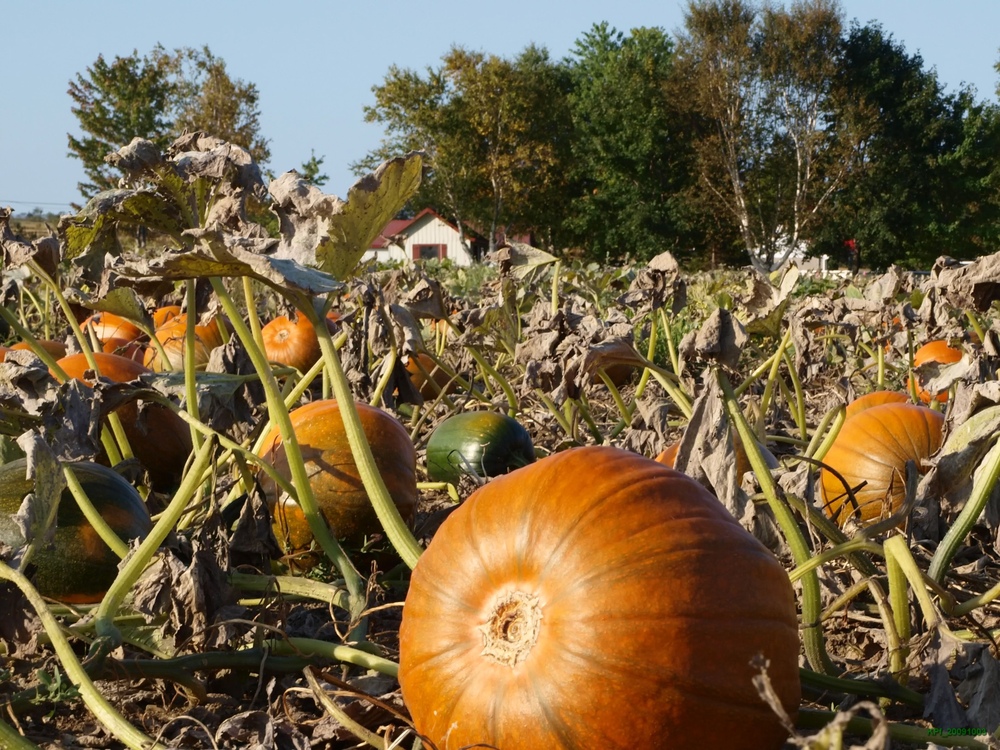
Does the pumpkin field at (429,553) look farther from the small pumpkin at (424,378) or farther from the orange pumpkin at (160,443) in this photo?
the small pumpkin at (424,378)

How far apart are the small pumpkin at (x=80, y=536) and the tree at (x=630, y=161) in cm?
4655

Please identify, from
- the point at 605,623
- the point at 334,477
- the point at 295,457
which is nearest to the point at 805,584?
the point at 605,623

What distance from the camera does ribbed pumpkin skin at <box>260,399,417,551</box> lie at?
2.78 m

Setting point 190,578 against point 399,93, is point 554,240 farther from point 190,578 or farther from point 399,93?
point 190,578

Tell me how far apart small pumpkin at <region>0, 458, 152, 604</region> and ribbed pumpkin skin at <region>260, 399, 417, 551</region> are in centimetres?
40

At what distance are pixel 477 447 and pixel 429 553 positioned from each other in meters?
2.01

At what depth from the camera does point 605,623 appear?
→ 4.95ft

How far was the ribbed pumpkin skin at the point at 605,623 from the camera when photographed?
58.8 inches

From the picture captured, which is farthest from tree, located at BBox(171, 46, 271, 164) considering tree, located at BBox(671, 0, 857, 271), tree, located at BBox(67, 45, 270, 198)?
tree, located at BBox(671, 0, 857, 271)

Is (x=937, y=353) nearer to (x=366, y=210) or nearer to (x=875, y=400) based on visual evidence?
(x=875, y=400)

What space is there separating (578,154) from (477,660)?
52.4 metres

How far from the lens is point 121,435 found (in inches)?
121

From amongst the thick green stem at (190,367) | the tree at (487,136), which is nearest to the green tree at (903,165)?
the tree at (487,136)

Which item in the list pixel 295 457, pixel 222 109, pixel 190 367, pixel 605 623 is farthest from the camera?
pixel 222 109
